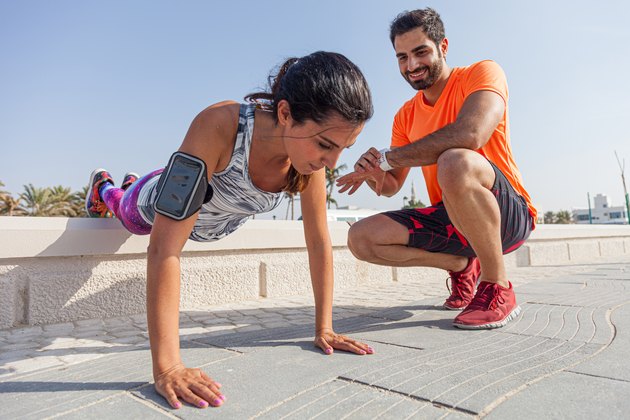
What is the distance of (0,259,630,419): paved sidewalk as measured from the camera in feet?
4.66

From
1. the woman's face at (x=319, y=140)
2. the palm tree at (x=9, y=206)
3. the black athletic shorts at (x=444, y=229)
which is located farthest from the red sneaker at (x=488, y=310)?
the palm tree at (x=9, y=206)

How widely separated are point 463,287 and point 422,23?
76.5 inches

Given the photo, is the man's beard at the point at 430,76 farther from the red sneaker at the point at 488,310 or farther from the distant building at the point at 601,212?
the distant building at the point at 601,212

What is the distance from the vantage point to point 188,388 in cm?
154

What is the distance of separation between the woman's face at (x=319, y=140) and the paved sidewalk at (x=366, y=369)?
853 millimetres

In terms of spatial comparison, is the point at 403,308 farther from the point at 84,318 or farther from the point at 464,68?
the point at 84,318

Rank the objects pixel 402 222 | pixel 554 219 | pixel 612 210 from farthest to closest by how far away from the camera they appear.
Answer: pixel 612 210 → pixel 554 219 → pixel 402 222

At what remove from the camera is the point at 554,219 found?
69812 millimetres

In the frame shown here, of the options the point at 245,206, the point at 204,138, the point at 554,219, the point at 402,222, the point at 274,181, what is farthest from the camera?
the point at 554,219

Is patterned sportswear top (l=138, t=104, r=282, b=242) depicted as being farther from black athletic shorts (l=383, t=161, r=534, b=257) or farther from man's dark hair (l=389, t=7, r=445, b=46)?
man's dark hair (l=389, t=7, r=445, b=46)

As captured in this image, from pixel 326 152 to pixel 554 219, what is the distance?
253 feet

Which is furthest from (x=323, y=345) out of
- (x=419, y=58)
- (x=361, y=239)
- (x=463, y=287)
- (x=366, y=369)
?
(x=419, y=58)

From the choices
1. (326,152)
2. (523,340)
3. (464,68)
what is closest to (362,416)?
(326,152)

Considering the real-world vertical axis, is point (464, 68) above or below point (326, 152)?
above
